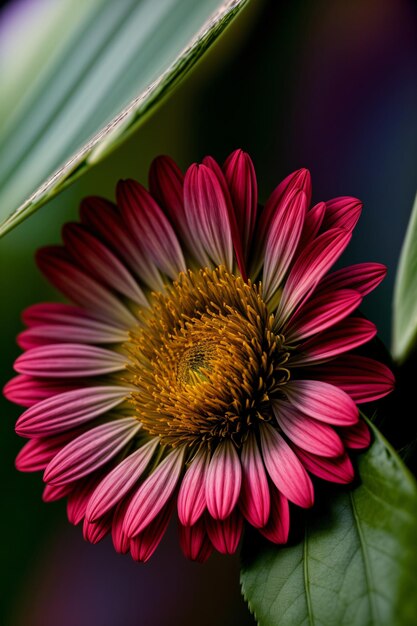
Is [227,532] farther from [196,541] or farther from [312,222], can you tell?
[312,222]

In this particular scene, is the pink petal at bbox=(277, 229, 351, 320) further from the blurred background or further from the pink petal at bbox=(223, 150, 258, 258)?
the blurred background

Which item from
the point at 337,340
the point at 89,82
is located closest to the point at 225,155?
the point at 89,82

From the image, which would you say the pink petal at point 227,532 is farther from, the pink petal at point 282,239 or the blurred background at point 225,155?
the blurred background at point 225,155

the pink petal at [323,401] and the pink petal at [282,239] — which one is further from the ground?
the pink petal at [282,239]

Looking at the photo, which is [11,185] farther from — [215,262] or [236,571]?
[236,571]

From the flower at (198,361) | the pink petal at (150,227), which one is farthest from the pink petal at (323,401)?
the pink petal at (150,227)

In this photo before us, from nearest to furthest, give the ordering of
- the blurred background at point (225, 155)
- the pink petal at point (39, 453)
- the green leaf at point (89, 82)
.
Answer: the green leaf at point (89, 82) → the pink petal at point (39, 453) → the blurred background at point (225, 155)

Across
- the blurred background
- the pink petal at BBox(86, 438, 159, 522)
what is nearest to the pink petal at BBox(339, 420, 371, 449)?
the pink petal at BBox(86, 438, 159, 522)
